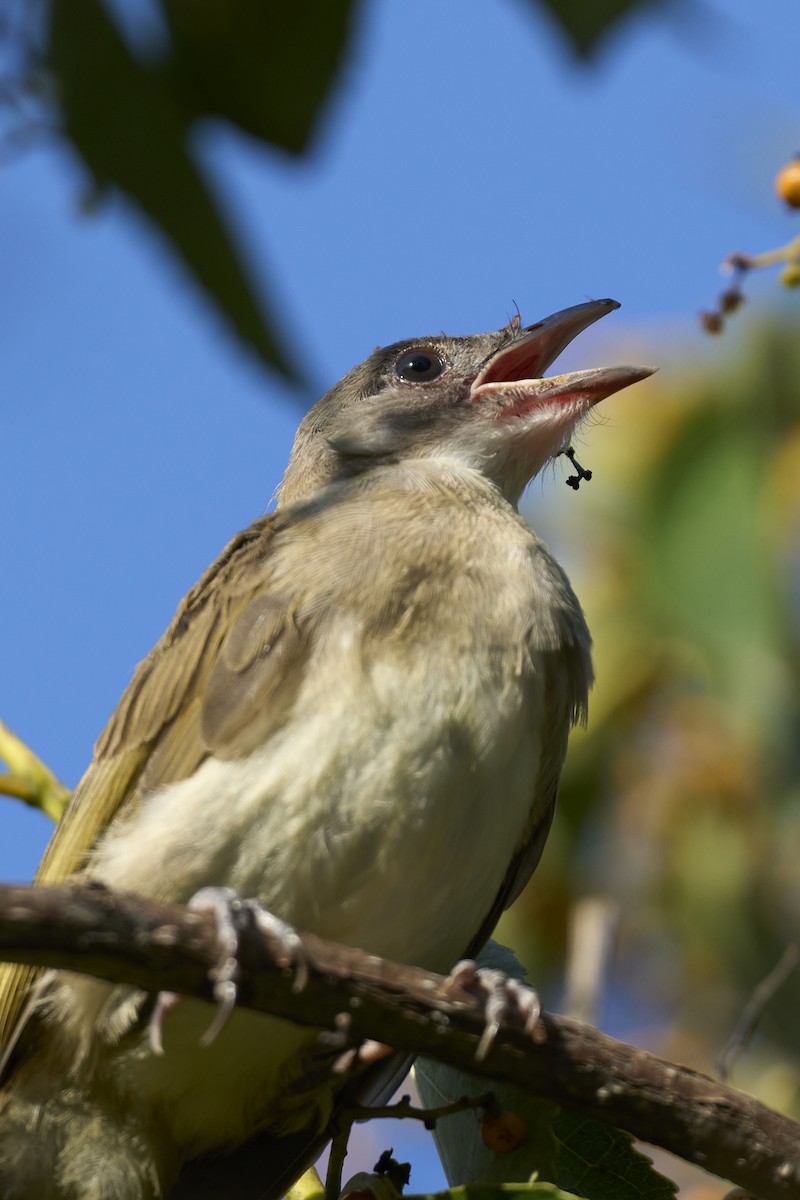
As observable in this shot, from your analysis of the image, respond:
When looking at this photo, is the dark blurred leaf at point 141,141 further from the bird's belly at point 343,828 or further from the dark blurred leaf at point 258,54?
the bird's belly at point 343,828

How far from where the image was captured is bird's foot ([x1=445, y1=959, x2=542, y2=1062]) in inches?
121

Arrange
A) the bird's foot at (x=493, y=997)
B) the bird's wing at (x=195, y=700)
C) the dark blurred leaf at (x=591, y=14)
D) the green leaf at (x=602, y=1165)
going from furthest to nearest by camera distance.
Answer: the bird's wing at (x=195, y=700) → the green leaf at (x=602, y=1165) → the bird's foot at (x=493, y=997) → the dark blurred leaf at (x=591, y=14)

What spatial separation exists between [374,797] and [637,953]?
3.78 metres

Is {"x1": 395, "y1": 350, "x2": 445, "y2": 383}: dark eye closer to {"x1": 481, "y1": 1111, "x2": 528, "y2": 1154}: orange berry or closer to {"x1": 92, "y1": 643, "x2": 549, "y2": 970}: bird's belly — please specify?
{"x1": 92, "y1": 643, "x2": 549, "y2": 970}: bird's belly

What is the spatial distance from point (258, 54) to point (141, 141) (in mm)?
213

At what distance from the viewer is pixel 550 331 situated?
5.41 m

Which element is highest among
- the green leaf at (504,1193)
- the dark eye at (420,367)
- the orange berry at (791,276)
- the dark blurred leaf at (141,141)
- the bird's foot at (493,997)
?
the dark eye at (420,367)

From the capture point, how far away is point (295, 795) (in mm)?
3646

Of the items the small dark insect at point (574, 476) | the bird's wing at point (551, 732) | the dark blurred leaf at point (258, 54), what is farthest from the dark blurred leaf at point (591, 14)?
the small dark insect at point (574, 476)

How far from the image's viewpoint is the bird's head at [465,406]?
5.16 m

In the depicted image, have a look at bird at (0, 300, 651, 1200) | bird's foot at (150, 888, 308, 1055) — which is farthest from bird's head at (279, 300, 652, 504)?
bird's foot at (150, 888, 308, 1055)

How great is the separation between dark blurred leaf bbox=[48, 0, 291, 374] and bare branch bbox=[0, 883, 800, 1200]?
998 mm

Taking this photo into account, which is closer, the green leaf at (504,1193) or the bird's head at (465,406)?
the green leaf at (504,1193)

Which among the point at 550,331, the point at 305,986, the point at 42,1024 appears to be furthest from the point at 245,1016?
the point at 550,331
